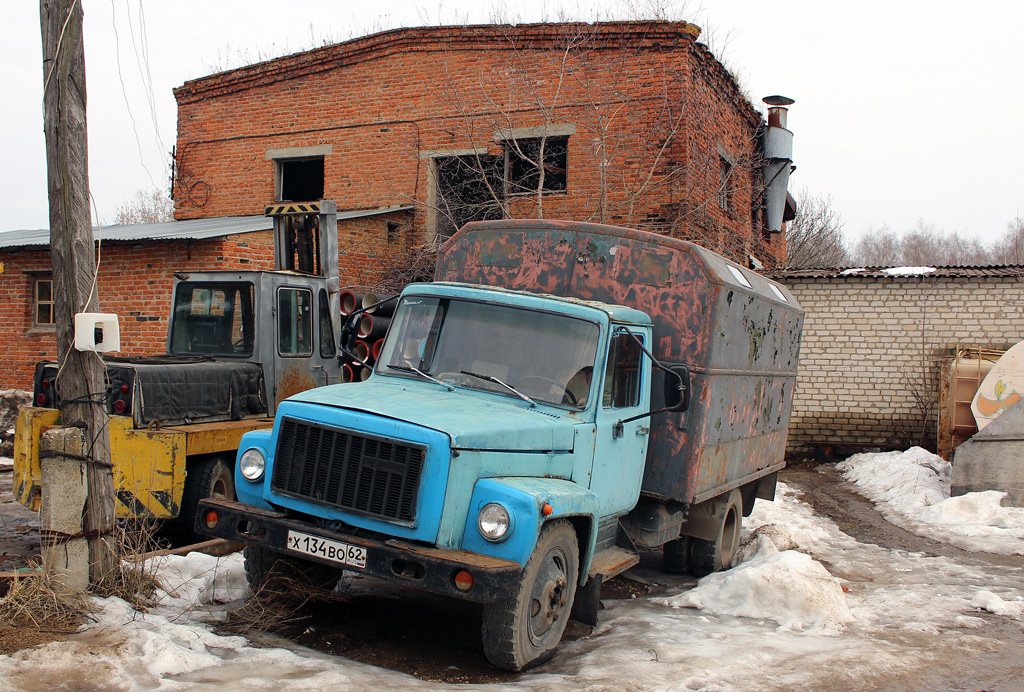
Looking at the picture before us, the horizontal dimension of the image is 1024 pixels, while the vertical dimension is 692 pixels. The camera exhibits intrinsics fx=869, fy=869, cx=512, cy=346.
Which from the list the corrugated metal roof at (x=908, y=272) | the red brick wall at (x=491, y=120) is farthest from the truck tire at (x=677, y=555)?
the corrugated metal roof at (x=908, y=272)

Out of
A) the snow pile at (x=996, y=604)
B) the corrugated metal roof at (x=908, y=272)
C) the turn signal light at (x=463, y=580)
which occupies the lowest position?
the snow pile at (x=996, y=604)

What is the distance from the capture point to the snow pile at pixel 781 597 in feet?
19.7

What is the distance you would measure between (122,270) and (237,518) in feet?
33.8

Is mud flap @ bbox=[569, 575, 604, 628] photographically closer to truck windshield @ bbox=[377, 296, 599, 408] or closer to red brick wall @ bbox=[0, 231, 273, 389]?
truck windshield @ bbox=[377, 296, 599, 408]

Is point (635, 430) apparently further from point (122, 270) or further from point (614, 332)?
point (122, 270)

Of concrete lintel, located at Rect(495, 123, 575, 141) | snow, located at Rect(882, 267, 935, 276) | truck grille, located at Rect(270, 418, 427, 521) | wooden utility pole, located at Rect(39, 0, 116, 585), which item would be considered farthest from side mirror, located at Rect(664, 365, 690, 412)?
snow, located at Rect(882, 267, 935, 276)

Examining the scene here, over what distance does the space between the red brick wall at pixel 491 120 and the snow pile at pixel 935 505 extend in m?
4.77

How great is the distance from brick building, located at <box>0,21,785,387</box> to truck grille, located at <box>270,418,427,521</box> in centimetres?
889

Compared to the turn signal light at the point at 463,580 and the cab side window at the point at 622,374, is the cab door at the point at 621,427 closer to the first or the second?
the cab side window at the point at 622,374

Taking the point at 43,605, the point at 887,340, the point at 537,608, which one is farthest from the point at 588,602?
the point at 887,340

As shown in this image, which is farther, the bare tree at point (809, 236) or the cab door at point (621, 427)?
the bare tree at point (809, 236)

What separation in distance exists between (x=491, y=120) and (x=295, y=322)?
8.81m

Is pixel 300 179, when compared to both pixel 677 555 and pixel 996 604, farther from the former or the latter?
pixel 996 604

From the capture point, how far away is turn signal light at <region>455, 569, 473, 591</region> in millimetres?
4359
